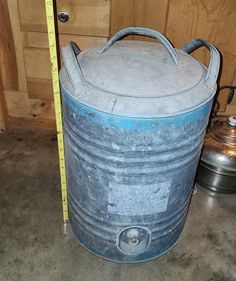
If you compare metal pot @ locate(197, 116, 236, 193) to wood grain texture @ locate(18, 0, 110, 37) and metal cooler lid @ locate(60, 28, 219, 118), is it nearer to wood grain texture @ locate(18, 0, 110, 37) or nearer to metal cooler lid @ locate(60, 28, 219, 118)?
metal cooler lid @ locate(60, 28, 219, 118)

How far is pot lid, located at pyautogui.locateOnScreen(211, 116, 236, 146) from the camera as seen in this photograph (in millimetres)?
1716

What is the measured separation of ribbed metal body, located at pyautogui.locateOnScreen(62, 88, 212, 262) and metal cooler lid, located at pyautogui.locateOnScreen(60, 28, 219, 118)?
0.10 ft

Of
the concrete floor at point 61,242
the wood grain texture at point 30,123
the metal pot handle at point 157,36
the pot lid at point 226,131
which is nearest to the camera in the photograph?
the metal pot handle at point 157,36

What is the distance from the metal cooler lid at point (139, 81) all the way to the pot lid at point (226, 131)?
0.61 metres

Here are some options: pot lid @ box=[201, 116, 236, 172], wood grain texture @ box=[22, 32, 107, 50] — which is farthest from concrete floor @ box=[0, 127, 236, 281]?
wood grain texture @ box=[22, 32, 107, 50]

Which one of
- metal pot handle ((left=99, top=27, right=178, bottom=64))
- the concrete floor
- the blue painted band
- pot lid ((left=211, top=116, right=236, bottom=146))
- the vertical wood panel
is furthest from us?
the vertical wood panel

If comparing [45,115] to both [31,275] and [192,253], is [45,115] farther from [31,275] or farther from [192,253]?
[192,253]

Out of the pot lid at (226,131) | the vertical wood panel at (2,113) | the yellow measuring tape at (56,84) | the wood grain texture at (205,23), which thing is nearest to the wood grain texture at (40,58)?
the vertical wood panel at (2,113)

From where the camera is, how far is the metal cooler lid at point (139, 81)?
1013 mm

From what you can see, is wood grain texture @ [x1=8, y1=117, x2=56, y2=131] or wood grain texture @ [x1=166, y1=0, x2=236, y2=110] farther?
wood grain texture @ [x1=8, y1=117, x2=56, y2=131]

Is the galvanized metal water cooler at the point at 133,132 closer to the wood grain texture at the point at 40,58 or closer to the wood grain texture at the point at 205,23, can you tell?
the wood grain texture at the point at 205,23

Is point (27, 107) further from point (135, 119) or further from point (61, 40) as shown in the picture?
point (135, 119)

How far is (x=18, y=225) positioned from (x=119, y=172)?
75cm

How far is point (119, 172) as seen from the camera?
1119 millimetres
